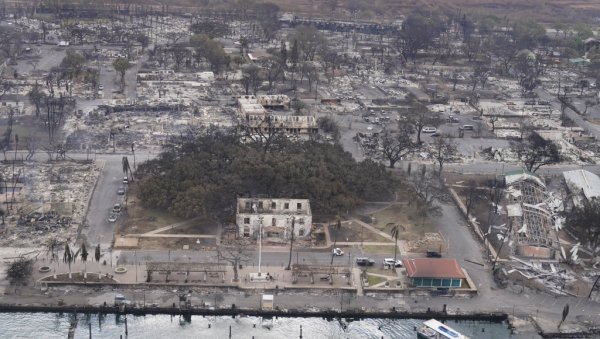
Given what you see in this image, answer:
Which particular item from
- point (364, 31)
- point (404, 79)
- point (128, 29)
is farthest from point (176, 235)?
point (364, 31)

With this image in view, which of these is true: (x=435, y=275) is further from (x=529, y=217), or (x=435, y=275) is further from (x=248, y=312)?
A: (x=529, y=217)

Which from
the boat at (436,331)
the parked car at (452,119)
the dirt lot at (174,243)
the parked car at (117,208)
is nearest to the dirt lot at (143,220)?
the parked car at (117,208)

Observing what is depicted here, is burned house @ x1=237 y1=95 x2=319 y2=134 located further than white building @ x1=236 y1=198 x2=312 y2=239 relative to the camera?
Yes

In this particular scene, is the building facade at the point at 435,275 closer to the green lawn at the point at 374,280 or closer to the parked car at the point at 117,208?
the green lawn at the point at 374,280

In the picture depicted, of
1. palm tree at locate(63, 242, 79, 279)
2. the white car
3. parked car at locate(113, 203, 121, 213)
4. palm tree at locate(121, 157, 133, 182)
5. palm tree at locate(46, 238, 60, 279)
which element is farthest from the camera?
palm tree at locate(121, 157, 133, 182)

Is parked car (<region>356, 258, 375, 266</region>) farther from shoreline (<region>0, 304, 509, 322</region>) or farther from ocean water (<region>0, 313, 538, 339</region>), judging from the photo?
ocean water (<region>0, 313, 538, 339</region>)

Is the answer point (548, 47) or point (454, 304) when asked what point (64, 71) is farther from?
point (548, 47)

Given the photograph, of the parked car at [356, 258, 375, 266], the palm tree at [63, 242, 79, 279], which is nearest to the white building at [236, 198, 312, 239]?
the parked car at [356, 258, 375, 266]
